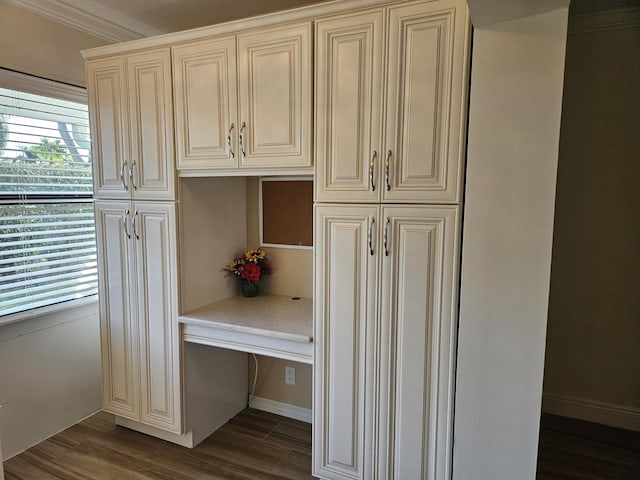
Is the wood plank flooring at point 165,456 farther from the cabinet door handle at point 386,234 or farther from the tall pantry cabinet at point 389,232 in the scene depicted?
the cabinet door handle at point 386,234

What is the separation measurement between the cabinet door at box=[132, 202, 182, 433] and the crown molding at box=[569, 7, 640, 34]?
2.67 metres

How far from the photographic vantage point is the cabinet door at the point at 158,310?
2.37 meters

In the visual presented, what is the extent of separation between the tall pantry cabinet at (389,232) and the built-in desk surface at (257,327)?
135 mm

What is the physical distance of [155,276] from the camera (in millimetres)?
2420

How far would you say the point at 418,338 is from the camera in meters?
1.82

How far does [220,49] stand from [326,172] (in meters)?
0.85

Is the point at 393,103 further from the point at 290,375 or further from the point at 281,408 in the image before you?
the point at 281,408

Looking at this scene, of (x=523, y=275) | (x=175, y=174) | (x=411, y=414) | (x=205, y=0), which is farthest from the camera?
(x=205, y=0)

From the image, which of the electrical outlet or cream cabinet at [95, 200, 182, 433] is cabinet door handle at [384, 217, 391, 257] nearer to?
cream cabinet at [95, 200, 182, 433]

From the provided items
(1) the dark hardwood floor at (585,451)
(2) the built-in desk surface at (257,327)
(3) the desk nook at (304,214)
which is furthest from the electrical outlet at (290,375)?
(1) the dark hardwood floor at (585,451)

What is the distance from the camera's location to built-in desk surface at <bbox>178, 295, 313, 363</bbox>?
6.89 feet

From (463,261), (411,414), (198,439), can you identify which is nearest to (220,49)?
(463,261)

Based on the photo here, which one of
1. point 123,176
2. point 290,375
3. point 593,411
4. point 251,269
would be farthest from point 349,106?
point 593,411

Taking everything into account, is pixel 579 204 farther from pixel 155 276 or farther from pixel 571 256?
pixel 155 276
